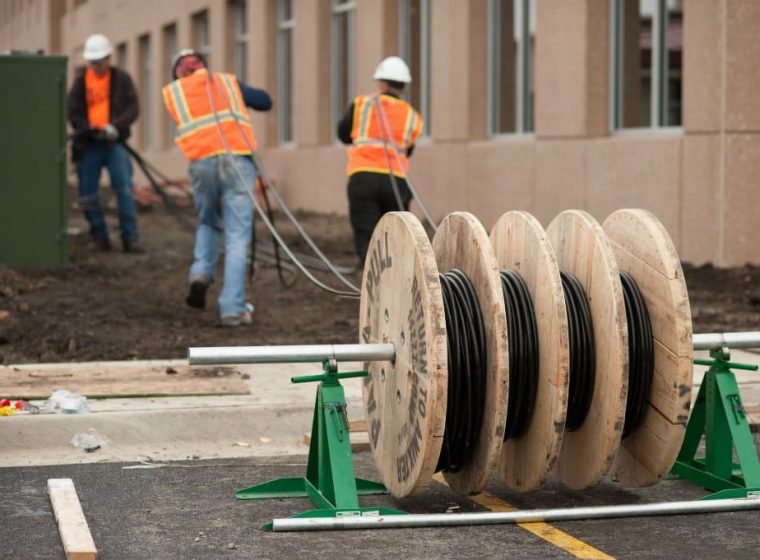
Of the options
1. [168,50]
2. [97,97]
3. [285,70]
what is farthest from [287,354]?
[168,50]

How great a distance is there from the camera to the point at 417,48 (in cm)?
2167

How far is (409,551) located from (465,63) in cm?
1418

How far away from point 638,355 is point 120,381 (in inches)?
144

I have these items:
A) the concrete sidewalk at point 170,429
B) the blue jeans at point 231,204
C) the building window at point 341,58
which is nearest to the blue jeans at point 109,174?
the blue jeans at point 231,204

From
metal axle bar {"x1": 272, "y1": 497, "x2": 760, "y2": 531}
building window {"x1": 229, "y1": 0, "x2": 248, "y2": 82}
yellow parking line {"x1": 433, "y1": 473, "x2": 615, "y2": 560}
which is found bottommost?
yellow parking line {"x1": 433, "y1": 473, "x2": 615, "y2": 560}

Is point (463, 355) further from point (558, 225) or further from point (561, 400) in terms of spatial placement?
point (558, 225)

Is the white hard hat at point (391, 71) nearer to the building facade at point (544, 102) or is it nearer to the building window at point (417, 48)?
the building facade at point (544, 102)

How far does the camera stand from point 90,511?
21.0 feet

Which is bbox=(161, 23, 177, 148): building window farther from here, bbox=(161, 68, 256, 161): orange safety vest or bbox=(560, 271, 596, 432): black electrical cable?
bbox=(560, 271, 596, 432): black electrical cable

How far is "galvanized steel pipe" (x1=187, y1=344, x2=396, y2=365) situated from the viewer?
246 inches

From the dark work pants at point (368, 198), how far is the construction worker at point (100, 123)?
463cm

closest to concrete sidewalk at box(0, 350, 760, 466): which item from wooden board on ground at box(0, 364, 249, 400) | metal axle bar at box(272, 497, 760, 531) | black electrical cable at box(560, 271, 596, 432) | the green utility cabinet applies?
wooden board on ground at box(0, 364, 249, 400)

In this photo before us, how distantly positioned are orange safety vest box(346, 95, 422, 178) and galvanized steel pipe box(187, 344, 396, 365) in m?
6.67

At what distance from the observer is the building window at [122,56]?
134ft
